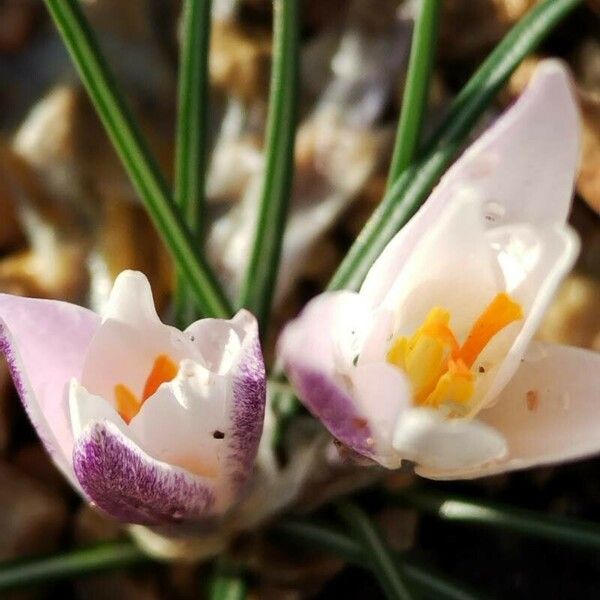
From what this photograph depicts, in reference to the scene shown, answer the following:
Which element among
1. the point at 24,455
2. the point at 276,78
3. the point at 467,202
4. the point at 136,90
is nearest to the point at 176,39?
the point at 136,90

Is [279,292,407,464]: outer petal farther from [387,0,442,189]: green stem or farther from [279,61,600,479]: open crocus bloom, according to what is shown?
[387,0,442,189]: green stem

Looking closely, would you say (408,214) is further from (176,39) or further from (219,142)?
(176,39)

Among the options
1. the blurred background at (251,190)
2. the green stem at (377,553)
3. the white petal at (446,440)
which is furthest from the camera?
the blurred background at (251,190)

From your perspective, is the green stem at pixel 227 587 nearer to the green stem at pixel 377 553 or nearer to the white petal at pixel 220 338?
the green stem at pixel 377 553

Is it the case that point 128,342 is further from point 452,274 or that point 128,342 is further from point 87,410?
point 452,274

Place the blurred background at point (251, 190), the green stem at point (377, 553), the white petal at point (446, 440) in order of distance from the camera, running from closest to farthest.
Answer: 1. the white petal at point (446, 440)
2. the green stem at point (377, 553)
3. the blurred background at point (251, 190)

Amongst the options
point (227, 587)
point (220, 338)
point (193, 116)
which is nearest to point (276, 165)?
point (193, 116)

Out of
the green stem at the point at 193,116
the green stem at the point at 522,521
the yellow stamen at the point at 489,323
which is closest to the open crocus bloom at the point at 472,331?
the yellow stamen at the point at 489,323
